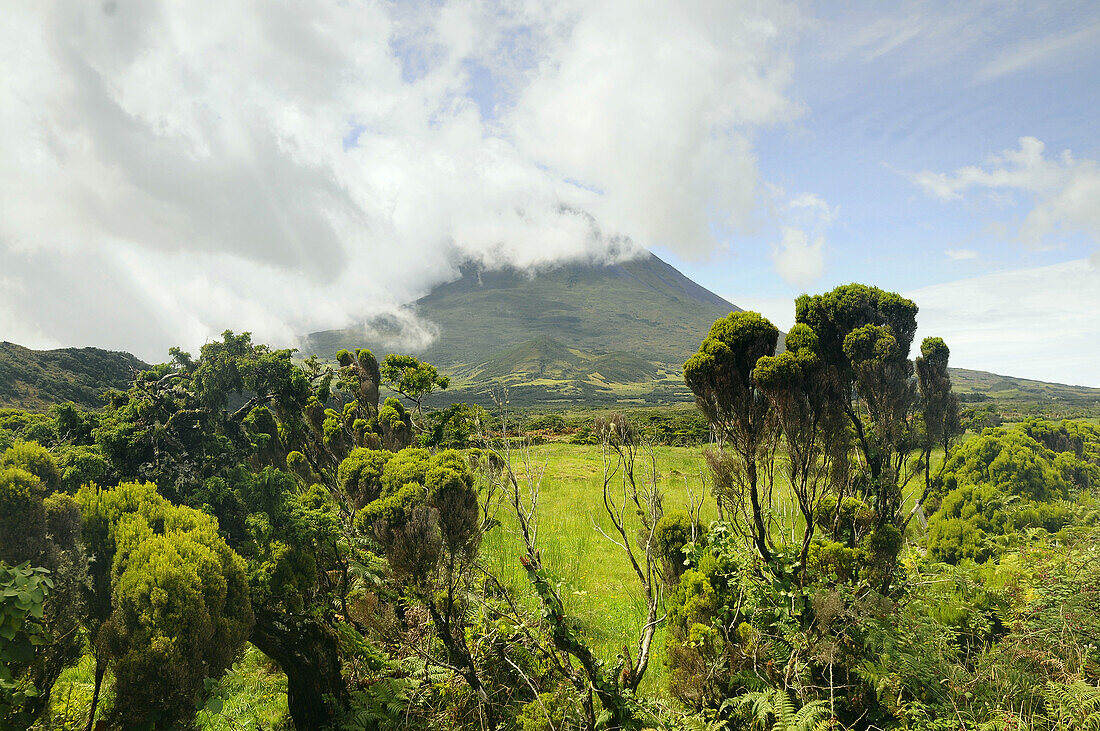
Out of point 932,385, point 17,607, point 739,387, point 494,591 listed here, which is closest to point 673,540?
point 739,387

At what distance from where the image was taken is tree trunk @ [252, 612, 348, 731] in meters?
5.60

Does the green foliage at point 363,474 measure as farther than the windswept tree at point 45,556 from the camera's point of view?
Yes

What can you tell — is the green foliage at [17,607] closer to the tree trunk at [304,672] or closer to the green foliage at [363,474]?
the tree trunk at [304,672]

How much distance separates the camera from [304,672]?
5684mm

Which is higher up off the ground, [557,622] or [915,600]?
[557,622]

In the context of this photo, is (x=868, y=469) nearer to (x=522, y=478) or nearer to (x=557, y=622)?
(x=557, y=622)

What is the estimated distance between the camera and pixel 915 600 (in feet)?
22.9

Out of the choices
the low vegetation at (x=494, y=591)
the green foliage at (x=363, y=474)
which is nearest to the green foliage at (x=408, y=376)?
the low vegetation at (x=494, y=591)

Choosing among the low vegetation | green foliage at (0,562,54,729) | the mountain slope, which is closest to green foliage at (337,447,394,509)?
the low vegetation

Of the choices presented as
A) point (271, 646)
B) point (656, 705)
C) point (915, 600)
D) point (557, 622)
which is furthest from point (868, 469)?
point (271, 646)

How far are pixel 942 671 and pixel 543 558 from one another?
28.5 feet

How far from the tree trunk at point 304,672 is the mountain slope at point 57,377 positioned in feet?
60.4

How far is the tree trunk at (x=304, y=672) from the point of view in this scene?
5602 millimetres

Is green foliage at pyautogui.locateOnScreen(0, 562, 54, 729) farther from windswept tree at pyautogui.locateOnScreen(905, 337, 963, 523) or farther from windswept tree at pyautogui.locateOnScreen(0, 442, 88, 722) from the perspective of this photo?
windswept tree at pyautogui.locateOnScreen(905, 337, 963, 523)
